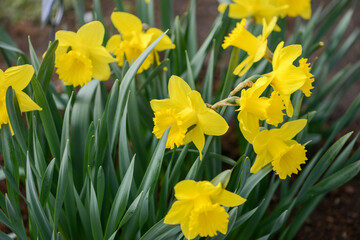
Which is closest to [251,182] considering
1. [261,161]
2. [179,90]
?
[261,161]

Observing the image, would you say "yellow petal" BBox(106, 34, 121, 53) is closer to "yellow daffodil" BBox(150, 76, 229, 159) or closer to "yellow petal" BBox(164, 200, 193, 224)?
"yellow daffodil" BBox(150, 76, 229, 159)

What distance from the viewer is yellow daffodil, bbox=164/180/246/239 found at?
0.91m

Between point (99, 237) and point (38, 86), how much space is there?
41 cm

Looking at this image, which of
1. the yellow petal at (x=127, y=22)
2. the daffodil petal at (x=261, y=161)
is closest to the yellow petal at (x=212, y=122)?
the daffodil petal at (x=261, y=161)

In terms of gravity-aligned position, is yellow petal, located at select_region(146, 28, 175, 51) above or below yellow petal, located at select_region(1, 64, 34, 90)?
below

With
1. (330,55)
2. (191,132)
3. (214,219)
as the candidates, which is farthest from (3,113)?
(330,55)

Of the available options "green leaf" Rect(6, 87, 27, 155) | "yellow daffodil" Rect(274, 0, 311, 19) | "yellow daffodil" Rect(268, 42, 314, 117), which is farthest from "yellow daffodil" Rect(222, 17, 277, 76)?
"green leaf" Rect(6, 87, 27, 155)

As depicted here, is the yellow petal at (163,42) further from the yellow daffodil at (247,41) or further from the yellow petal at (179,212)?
the yellow petal at (179,212)

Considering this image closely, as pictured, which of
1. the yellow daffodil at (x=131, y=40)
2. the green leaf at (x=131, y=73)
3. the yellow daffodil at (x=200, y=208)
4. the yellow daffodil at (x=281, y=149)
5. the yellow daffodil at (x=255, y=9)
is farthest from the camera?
the yellow daffodil at (x=255, y=9)

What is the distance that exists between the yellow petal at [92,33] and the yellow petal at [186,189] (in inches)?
20.6

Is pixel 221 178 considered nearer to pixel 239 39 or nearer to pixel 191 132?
pixel 191 132

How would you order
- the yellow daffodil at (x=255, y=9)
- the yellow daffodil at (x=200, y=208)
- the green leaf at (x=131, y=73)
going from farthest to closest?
the yellow daffodil at (x=255, y=9) → the green leaf at (x=131, y=73) → the yellow daffodil at (x=200, y=208)

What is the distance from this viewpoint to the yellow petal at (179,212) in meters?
0.95

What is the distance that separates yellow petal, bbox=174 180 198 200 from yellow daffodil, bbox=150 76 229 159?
96 mm
